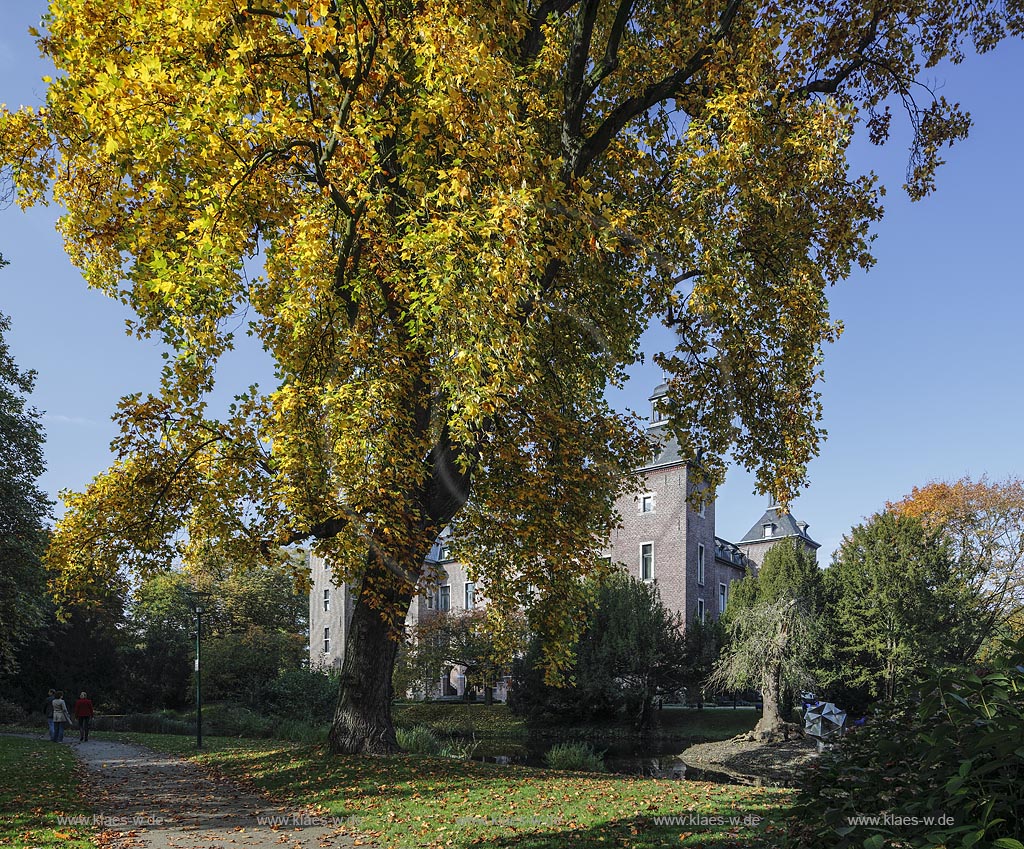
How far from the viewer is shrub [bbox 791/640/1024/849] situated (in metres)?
2.86

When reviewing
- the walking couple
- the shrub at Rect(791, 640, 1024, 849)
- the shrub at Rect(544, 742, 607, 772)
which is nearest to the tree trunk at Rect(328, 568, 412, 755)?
the shrub at Rect(544, 742, 607, 772)

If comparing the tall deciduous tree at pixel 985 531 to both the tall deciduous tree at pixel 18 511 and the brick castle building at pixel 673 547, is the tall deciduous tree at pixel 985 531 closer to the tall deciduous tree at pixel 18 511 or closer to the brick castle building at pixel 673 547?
the brick castle building at pixel 673 547

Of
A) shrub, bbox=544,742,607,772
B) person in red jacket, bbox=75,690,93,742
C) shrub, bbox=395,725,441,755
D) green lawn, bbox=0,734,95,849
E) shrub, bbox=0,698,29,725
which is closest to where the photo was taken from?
green lawn, bbox=0,734,95,849

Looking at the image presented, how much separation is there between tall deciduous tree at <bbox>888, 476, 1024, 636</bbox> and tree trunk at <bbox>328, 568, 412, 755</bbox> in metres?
29.2

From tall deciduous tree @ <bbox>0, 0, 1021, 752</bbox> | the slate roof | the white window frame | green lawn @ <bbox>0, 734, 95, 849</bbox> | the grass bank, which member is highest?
tall deciduous tree @ <bbox>0, 0, 1021, 752</bbox>

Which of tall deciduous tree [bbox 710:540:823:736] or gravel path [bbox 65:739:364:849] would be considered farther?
tall deciduous tree [bbox 710:540:823:736]

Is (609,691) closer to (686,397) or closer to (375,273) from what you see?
(686,397)

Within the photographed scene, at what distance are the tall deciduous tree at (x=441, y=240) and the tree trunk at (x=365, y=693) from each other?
52 mm

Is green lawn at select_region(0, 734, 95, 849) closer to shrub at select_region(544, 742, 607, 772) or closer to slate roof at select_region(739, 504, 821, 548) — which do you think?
shrub at select_region(544, 742, 607, 772)

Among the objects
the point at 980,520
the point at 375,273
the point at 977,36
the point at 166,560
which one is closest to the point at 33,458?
the point at 166,560

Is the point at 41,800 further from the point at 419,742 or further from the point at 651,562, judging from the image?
the point at 651,562

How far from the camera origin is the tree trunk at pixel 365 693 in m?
13.4

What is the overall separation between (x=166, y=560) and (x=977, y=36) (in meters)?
15.9

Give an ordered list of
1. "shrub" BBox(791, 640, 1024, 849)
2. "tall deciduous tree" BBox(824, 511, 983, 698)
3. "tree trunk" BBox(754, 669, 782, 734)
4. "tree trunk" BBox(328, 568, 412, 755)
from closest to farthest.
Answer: "shrub" BBox(791, 640, 1024, 849) < "tree trunk" BBox(328, 568, 412, 755) < "tree trunk" BBox(754, 669, 782, 734) < "tall deciduous tree" BBox(824, 511, 983, 698)
